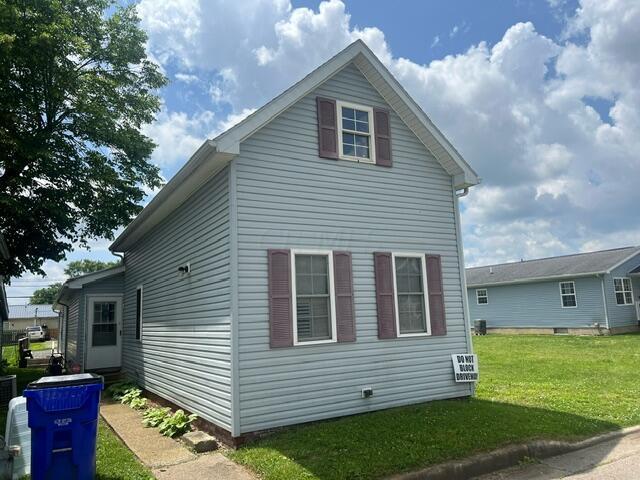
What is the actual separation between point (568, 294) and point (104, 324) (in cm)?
2257

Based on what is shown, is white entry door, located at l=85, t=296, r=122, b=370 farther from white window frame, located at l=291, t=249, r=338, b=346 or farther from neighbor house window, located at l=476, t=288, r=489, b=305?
neighbor house window, located at l=476, t=288, r=489, b=305

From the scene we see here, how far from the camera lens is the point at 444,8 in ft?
33.2

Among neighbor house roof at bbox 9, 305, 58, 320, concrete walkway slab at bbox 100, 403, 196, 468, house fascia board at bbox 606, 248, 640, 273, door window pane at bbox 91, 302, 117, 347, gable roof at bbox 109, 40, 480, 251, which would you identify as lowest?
concrete walkway slab at bbox 100, 403, 196, 468

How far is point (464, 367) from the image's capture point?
340 inches

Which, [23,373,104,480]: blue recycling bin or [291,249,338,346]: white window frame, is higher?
[291,249,338,346]: white window frame

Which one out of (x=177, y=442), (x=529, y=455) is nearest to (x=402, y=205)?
(x=529, y=455)

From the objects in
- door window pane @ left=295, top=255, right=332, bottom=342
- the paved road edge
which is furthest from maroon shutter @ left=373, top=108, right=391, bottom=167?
the paved road edge

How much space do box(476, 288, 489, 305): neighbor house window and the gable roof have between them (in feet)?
73.2

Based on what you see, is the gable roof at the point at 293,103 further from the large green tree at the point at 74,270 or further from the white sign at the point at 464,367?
the large green tree at the point at 74,270

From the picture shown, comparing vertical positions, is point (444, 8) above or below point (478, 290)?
above

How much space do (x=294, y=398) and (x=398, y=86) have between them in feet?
18.9

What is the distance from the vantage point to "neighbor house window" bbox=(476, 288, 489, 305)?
2962 centimetres

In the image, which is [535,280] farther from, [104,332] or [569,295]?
[104,332]

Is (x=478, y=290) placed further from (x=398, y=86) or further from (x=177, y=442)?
(x=177, y=442)
